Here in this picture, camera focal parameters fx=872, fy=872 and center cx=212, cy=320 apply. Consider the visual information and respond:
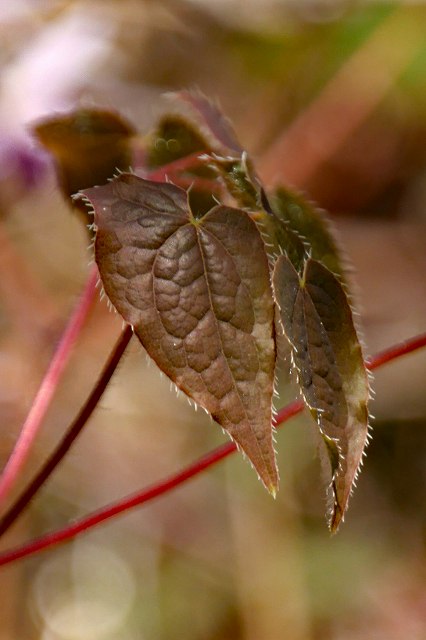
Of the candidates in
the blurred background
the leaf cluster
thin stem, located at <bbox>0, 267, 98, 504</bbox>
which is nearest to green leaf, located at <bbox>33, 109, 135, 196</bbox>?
thin stem, located at <bbox>0, 267, 98, 504</bbox>

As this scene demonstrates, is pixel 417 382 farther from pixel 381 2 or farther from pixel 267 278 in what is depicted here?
pixel 267 278

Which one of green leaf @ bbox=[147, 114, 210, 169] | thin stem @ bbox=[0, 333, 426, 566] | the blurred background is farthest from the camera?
the blurred background

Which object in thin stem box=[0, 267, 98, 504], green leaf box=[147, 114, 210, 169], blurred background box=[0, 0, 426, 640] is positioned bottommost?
blurred background box=[0, 0, 426, 640]

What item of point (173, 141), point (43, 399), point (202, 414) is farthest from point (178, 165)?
point (202, 414)

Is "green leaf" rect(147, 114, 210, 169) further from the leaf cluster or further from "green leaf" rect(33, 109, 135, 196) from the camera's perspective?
the leaf cluster

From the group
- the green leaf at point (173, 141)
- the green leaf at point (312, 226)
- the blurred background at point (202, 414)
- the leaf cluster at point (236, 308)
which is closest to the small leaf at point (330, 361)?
the leaf cluster at point (236, 308)

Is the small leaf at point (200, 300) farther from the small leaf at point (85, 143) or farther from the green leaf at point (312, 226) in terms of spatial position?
the small leaf at point (85, 143)

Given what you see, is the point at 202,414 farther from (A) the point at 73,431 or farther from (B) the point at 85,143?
(A) the point at 73,431
